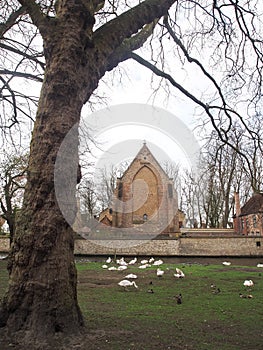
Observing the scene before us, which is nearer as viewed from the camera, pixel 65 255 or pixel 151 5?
pixel 65 255

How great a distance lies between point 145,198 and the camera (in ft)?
119

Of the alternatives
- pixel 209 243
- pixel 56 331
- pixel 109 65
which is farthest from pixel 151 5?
pixel 209 243

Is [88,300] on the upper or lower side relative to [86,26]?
lower

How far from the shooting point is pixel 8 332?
2.99m

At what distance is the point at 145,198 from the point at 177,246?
1045 centimetres

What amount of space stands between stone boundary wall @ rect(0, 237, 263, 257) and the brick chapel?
632 centimetres

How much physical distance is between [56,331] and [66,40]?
128 inches

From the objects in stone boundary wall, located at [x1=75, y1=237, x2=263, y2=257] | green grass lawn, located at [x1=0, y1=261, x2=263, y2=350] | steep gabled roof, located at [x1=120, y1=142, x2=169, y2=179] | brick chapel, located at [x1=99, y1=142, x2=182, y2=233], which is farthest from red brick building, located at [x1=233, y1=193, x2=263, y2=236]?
green grass lawn, located at [x1=0, y1=261, x2=263, y2=350]

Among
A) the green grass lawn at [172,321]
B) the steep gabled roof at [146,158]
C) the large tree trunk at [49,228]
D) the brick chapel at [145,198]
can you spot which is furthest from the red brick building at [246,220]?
the large tree trunk at [49,228]

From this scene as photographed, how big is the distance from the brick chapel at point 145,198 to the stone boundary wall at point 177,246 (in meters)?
6.32

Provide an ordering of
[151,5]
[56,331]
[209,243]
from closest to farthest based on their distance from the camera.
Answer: [56,331], [151,5], [209,243]

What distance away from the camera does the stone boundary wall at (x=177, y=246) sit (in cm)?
2619

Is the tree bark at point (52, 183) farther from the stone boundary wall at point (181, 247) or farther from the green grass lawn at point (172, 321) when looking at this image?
the stone boundary wall at point (181, 247)

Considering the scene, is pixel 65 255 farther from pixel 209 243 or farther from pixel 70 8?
pixel 209 243
